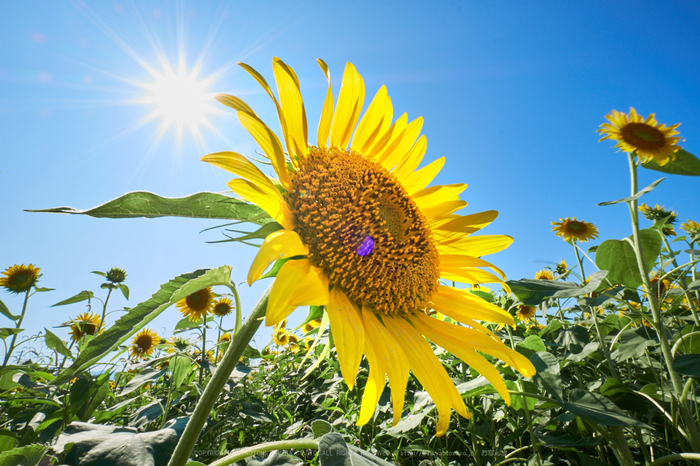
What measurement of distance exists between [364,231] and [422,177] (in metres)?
0.65

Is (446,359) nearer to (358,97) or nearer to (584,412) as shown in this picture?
(584,412)

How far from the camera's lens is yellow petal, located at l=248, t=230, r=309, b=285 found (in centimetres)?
75

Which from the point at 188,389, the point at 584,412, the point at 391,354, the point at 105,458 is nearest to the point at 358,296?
the point at 391,354

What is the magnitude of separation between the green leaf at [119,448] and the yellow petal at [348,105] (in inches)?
43.7

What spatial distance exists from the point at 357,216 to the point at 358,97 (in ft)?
1.65

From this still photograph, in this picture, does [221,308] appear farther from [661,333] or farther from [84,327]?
[661,333]

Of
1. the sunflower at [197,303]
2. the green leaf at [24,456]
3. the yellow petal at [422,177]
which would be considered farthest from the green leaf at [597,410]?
the sunflower at [197,303]

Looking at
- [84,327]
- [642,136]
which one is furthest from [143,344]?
[642,136]

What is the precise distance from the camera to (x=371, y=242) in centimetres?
126

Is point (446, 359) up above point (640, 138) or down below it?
below

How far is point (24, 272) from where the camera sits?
12.8ft

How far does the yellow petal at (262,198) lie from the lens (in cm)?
82

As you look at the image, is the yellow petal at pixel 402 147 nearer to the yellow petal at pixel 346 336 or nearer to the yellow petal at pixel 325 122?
the yellow petal at pixel 325 122

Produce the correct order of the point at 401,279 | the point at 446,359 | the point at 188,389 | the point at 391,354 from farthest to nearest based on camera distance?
1. the point at 446,359
2. the point at 188,389
3. the point at 401,279
4. the point at 391,354
